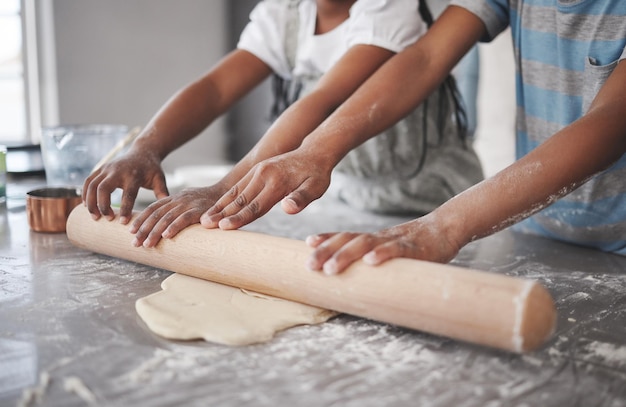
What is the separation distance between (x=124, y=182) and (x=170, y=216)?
256mm

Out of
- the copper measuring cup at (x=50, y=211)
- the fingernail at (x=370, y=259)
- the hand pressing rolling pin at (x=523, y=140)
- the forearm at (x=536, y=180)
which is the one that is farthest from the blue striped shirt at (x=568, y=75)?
the copper measuring cup at (x=50, y=211)

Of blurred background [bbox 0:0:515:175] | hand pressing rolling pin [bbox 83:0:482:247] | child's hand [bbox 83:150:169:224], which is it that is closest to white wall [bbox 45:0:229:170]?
blurred background [bbox 0:0:515:175]

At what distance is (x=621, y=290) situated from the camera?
116 centimetres

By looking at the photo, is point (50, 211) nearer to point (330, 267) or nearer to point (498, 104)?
point (330, 267)

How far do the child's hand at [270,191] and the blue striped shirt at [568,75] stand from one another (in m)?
0.52

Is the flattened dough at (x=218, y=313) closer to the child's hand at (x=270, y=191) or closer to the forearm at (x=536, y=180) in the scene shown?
the child's hand at (x=270, y=191)

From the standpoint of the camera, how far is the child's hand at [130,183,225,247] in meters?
1.16

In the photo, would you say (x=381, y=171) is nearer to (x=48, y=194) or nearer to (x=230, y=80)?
(x=230, y=80)

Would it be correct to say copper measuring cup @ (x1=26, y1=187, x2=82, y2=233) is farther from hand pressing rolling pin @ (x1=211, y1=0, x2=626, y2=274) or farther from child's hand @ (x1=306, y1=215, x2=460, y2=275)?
child's hand @ (x1=306, y1=215, x2=460, y2=275)

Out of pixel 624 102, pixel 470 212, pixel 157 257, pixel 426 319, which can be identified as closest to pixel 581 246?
pixel 624 102

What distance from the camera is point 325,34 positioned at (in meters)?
1.70

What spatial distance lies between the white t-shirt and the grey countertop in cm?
63

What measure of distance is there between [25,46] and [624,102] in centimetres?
315

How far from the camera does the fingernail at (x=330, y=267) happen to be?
943 millimetres
